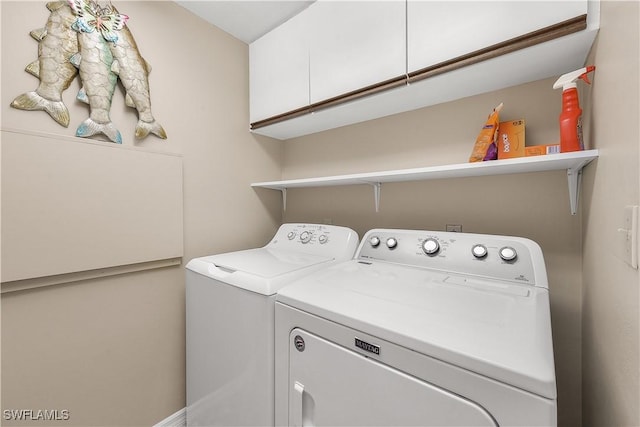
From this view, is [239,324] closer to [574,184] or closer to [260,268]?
[260,268]

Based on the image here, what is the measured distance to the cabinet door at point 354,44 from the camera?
3.93ft

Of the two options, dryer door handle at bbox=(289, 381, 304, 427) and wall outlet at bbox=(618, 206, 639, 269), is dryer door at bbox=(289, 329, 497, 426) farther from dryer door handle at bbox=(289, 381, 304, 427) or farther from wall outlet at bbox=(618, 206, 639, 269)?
wall outlet at bbox=(618, 206, 639, 269)

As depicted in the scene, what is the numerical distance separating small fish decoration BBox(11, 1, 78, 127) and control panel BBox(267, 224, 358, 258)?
1247 mm

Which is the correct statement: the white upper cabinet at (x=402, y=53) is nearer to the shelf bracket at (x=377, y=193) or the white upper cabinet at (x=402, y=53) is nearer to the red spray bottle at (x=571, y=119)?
the red spray bottle at (x=571, y=119)

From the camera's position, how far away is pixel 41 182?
108 cm

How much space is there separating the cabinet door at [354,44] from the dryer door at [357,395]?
121 cm

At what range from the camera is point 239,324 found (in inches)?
42.6

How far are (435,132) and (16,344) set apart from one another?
2.21 metres

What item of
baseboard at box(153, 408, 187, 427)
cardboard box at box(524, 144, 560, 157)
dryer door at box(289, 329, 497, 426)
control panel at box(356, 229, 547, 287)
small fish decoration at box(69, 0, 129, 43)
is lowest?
baseboard at box(153, 408, 187, 427)

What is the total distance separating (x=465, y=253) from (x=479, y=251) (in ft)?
0.18

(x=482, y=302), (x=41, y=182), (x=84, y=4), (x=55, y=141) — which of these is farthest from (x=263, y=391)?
(x=84, y=4)

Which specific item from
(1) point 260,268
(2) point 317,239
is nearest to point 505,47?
(2) point 317,239

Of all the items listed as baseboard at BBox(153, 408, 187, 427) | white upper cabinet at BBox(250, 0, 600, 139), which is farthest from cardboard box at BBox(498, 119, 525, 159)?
baseboard at BBox(153, 408, 187, 427)

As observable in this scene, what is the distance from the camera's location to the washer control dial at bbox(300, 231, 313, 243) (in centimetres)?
165
